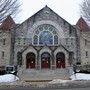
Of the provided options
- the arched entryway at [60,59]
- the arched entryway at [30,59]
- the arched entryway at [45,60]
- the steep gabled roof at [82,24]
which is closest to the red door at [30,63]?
the arched entryway at [30,59]

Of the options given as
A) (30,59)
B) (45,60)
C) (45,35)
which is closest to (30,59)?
(30,59)

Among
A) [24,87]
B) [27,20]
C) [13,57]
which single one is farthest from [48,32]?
[24,87]

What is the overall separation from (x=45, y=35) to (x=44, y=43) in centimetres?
179

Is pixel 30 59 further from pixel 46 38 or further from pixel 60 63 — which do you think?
pixel 60 63

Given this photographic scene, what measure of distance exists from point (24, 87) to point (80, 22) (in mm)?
35915

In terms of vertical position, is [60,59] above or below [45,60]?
above

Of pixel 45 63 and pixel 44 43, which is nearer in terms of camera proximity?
pixel 45 63

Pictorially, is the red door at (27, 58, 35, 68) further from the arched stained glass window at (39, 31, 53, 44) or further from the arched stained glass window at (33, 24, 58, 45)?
the arched stained glass window at (39, 31, 53, 44)

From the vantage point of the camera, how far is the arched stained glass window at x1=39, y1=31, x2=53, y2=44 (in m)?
46.4

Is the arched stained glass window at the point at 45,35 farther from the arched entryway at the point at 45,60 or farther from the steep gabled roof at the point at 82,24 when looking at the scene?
the steep gabled roof at the point at 82,24

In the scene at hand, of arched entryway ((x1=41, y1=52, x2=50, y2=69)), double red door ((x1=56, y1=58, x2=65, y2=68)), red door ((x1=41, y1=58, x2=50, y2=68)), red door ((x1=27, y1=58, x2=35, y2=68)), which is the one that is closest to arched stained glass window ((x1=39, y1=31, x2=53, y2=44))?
arched entryway ((x1=41, y1=52, x2=50, y2=69))

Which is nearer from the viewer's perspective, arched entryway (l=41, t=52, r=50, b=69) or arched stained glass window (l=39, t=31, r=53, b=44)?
arched entryway (l=41, t=52, r=50, b=69)

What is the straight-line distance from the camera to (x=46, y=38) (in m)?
46.7

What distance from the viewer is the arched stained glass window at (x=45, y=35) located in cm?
4638
